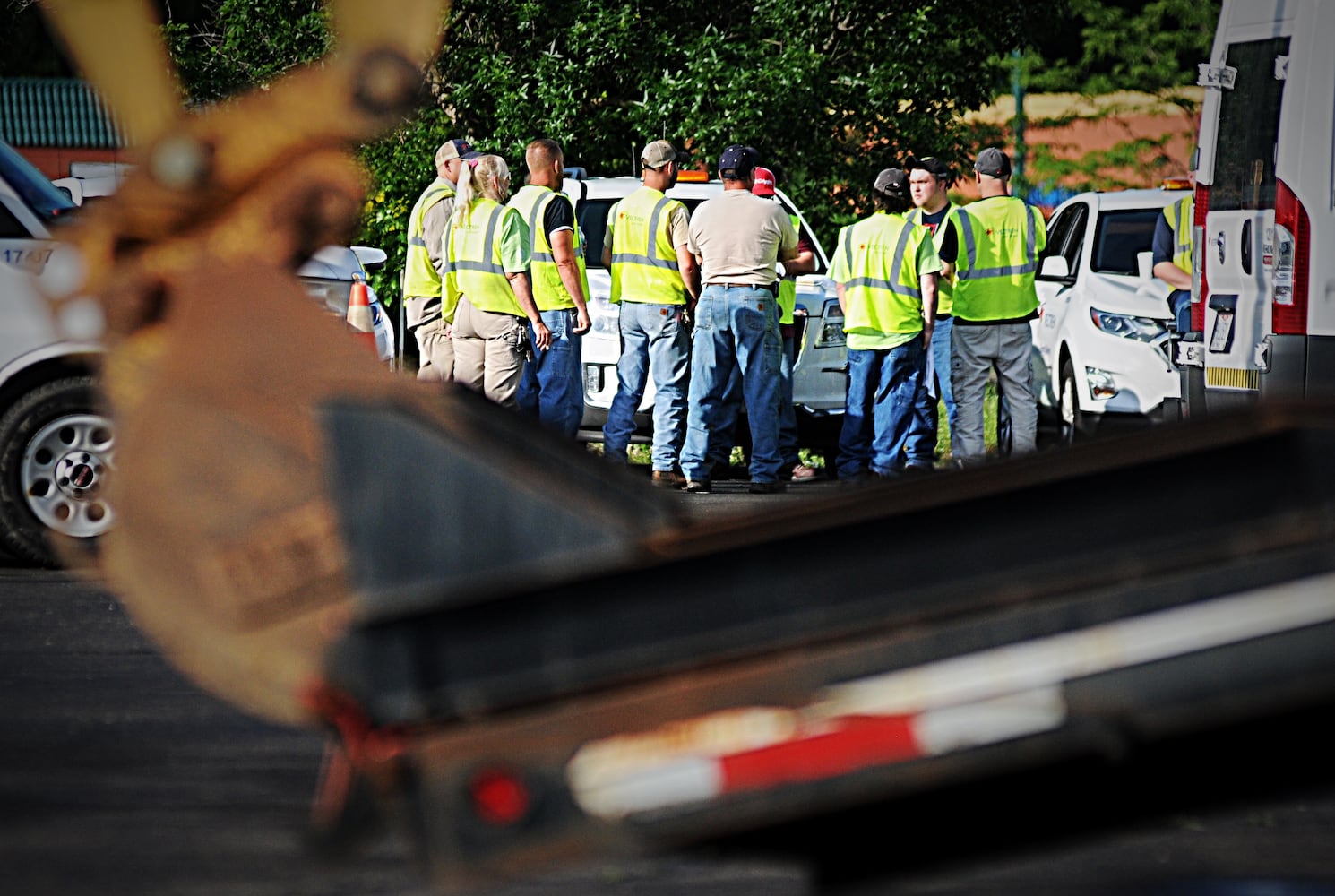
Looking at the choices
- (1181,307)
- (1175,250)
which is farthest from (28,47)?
(1181,307)

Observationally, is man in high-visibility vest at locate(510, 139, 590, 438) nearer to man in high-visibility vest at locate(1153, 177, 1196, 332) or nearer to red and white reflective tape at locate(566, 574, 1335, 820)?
man in high-visibility vest at locate(1153, 177, 1196, 332)

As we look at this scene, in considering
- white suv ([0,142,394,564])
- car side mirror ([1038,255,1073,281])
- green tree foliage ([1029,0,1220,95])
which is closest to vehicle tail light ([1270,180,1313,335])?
white suv ([0,142,394,564])

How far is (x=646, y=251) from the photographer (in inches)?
474

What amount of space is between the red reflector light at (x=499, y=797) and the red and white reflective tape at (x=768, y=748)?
2.9 inches

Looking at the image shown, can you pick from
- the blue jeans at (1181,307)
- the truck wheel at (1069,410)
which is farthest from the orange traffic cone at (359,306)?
the truck wheel at (1069,410)

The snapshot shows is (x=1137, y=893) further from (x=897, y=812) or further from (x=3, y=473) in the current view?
(x=3, y=473)

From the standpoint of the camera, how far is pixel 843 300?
11914 millimetres

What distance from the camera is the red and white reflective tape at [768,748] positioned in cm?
257

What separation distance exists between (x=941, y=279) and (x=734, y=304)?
1.38 meters

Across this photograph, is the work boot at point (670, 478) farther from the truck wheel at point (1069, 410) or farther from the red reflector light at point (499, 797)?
the red reflector light at point (499, 797)

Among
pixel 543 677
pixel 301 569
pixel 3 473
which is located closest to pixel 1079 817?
pixel 543 677

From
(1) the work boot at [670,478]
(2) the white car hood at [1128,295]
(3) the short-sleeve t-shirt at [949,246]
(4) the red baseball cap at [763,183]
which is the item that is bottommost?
(1) the work boot at [670,478]

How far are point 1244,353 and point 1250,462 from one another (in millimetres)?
6701

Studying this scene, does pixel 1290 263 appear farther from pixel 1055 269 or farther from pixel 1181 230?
pixel 1055 269
